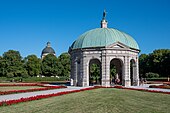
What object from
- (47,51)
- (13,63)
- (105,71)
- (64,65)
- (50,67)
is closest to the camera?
(105,71)

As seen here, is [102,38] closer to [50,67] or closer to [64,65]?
[50,67]

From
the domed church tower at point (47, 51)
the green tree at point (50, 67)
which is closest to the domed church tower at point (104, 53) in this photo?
the green tree at point (50, 67)

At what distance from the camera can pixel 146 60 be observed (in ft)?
276

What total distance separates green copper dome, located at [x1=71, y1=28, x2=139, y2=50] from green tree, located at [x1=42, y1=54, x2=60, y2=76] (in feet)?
165

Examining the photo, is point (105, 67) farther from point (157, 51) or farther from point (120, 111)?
point (157, 51)

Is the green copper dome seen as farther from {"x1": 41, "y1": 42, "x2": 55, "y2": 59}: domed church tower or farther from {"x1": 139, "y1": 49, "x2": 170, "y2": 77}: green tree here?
{"x1": 41, "y1": 42, "x2": 55, "y2": 59}: domed church tower

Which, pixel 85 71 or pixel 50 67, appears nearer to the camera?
pixel 85 71

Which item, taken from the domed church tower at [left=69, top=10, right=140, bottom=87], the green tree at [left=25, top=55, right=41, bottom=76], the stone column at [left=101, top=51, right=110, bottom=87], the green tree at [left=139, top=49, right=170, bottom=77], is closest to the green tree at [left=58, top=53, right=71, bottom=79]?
the green tree at [left=25, top=55, right=41, bottom=76]

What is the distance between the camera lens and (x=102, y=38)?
36438 mm

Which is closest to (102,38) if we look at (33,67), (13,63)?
(13,63)

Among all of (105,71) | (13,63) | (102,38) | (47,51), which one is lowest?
(105,71)

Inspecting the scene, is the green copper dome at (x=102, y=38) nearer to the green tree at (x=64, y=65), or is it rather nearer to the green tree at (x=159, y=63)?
the green tree at (x=159, y=63)

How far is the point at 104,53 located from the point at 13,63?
165 feet

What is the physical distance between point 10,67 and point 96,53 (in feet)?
A: 158
